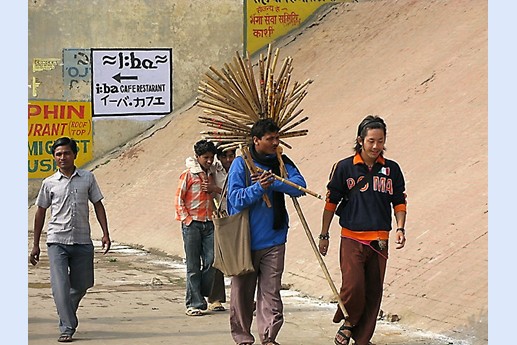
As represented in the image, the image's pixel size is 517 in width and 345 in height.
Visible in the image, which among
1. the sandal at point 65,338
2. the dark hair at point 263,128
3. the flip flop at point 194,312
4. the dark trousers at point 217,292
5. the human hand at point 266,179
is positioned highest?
the dark hair at point 263,128

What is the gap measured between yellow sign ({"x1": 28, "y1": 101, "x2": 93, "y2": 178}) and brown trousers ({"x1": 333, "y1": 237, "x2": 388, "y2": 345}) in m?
14.8

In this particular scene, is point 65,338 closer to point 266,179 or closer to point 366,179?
point 266,179

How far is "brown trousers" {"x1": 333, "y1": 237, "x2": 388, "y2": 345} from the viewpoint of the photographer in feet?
26.2

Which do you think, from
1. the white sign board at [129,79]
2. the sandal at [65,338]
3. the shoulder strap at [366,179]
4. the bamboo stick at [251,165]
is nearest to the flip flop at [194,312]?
the sandal at [65,338]

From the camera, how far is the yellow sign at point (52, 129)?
22109 millimetres

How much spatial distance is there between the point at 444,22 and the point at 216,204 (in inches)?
442

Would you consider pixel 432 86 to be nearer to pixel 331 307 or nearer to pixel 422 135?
pixel 422 135

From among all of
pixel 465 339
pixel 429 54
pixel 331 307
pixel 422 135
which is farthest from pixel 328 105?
pixel 465 339

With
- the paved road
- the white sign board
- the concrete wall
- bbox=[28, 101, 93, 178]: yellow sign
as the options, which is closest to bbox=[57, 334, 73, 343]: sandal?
the paved road

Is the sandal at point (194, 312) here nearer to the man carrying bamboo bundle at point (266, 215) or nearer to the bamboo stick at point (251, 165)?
the man carrying bamboo bundle at point (266, 215)

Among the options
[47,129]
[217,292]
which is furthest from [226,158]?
[47,129]

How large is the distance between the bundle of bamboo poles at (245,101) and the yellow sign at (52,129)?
14.0 m

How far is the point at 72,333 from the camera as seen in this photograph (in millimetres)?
8883

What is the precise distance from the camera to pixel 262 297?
26.5 ft
